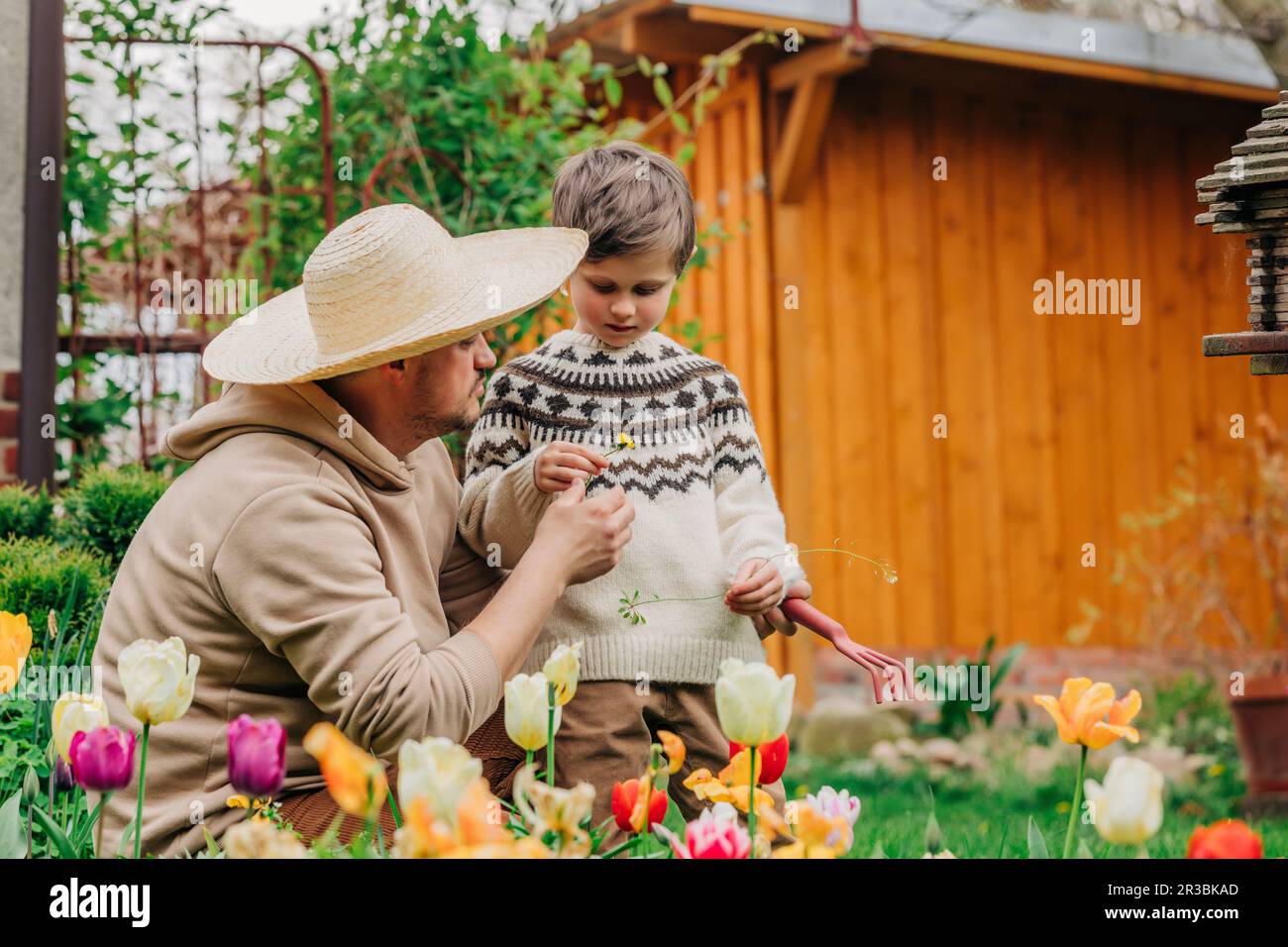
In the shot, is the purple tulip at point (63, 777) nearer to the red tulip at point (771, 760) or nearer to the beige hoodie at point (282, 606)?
the beige hoodie at point (282, 606)

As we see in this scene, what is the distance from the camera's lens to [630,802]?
1.55m

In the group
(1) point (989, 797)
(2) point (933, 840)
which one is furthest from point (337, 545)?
(1) point (989, 797)

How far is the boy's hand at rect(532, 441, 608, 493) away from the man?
37 mm

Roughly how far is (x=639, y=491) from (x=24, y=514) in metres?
1.73

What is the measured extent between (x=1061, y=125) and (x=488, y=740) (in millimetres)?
5725

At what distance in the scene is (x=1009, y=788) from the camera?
5.25 meters

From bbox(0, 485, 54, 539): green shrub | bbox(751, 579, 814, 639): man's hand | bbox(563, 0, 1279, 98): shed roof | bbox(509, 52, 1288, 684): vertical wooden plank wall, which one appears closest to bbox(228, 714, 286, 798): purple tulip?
bbox(751, 579, 814, 639): man's hand

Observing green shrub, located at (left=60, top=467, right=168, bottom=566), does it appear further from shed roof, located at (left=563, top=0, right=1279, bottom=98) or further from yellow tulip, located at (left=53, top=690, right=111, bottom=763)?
shed roof, located at (left=563, top=0, right=1279, bottom=98)

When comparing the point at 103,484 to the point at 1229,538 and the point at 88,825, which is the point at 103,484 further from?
the point at 1229,538

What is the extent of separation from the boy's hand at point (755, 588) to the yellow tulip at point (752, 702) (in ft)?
2.66

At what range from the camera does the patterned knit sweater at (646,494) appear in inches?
89.3

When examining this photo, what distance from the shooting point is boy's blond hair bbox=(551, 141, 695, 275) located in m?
2.23
